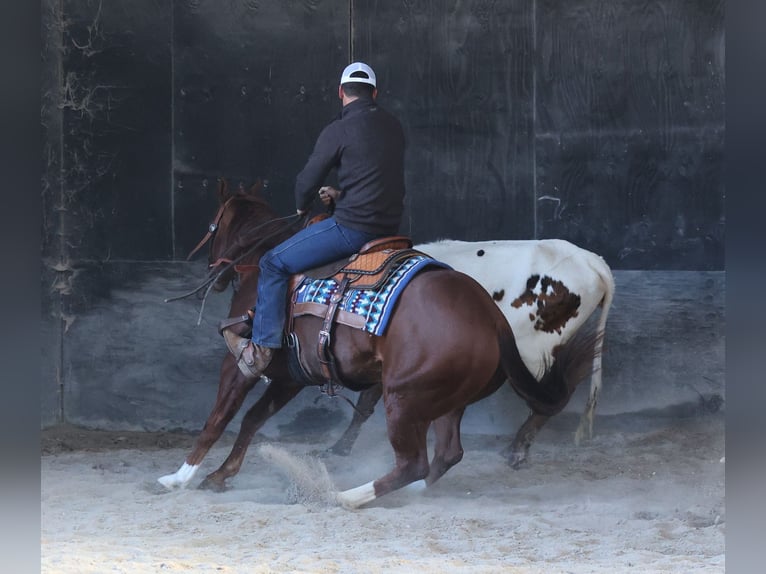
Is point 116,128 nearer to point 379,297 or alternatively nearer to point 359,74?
point 359,74

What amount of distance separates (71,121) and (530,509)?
479cm

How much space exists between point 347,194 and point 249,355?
1110 mm

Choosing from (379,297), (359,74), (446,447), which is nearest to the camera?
(379,297)

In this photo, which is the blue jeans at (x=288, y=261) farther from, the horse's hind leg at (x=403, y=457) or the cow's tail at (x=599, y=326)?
the cow's tail at (x=599, y=326)

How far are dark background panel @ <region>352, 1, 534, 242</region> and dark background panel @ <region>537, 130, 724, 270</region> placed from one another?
23 centimetres

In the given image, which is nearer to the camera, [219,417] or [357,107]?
[357,107]

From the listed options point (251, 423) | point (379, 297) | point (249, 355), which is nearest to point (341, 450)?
point (251, 423)

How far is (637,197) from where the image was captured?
762 cm

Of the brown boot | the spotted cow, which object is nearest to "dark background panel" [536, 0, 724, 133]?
the spotted cow

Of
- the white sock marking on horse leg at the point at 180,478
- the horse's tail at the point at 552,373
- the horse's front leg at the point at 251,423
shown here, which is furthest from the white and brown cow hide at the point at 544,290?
the white sock marking on horse leg at the point at 180,478

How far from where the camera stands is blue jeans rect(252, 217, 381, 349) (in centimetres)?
575

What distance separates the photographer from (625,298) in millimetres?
7594

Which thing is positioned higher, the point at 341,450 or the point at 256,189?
the point at 256,189
